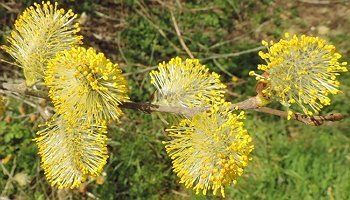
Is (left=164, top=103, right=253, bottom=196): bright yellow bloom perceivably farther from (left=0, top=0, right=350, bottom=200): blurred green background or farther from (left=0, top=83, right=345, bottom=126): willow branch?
(left=0, top=0, right=350, bottom=200): blurred green background

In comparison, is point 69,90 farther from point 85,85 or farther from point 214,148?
point 214,148

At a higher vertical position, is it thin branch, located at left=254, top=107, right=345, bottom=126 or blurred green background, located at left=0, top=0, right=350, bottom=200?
thin branch, located at left=254, top=107, right=345, bottom=126

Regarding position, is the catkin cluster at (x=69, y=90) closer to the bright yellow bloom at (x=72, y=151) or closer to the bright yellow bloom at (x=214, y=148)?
the bright yellow bloom at (x=72, y=151)

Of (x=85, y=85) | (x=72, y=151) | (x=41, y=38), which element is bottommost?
(x=72, y=151)

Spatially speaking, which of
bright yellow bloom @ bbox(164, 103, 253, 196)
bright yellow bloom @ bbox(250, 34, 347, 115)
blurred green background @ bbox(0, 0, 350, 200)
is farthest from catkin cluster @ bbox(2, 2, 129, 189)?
blurred green background @ bbox(0, 0, 350, 200)

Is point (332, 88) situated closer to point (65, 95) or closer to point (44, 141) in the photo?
point (65, 95)

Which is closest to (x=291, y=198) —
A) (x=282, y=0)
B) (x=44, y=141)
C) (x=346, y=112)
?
(x=346, y=112)

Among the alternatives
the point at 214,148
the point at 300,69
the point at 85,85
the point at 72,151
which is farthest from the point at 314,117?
the point at 72,151
